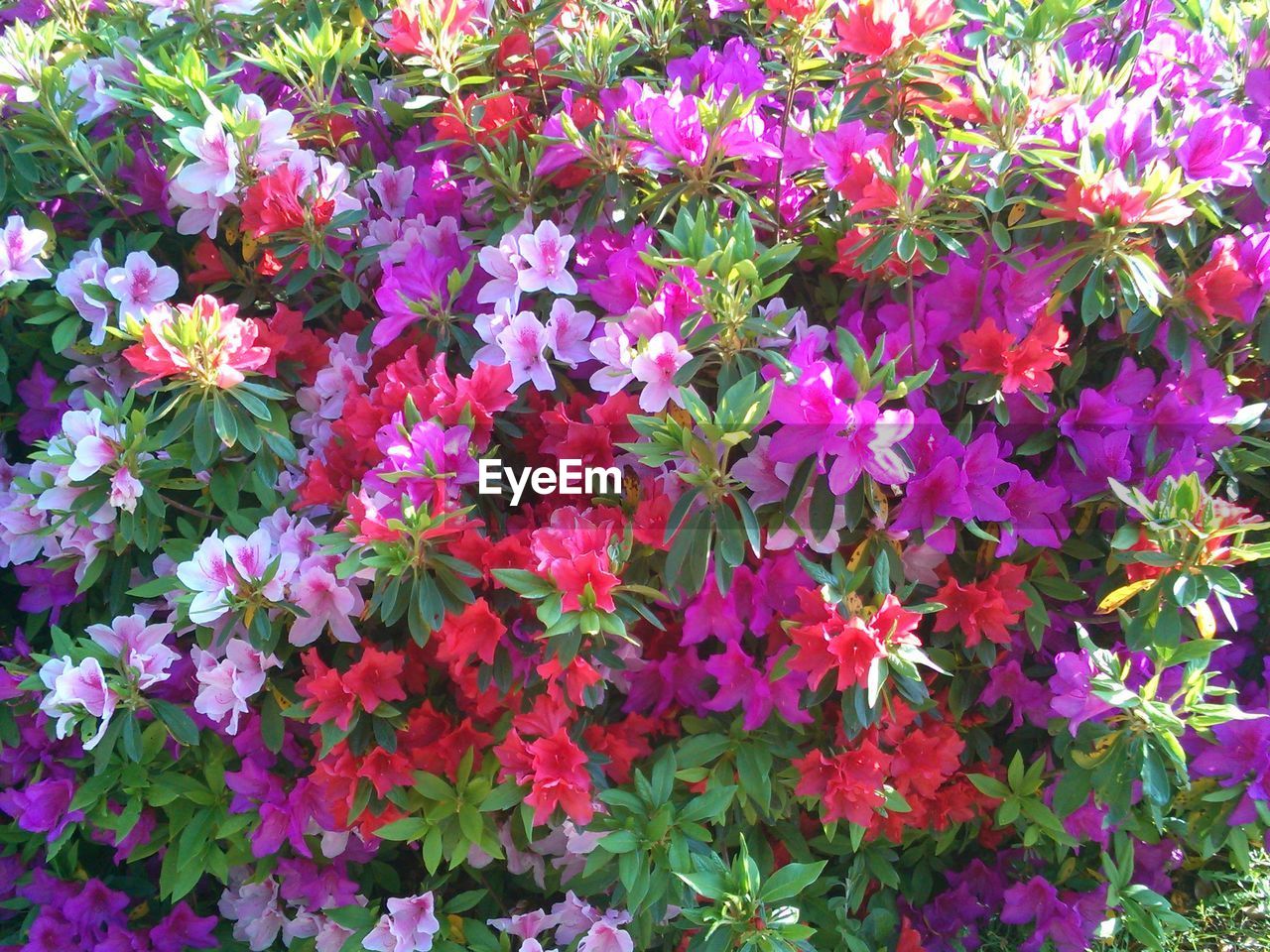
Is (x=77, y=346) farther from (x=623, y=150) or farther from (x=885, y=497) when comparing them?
(x=885, y=497)

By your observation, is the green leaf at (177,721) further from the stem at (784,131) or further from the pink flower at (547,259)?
the stem at (784,131)

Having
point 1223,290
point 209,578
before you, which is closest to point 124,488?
point 209,578

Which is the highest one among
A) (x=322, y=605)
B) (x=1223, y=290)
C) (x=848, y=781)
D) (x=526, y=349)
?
(x=1223, y=290)

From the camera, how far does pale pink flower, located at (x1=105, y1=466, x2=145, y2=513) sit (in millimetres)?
1728

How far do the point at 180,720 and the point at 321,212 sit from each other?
2.83ft

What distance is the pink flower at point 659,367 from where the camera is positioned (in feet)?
5.00

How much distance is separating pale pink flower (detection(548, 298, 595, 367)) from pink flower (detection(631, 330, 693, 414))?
0.74 ft

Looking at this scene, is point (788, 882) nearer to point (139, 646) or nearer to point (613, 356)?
point (613, 356)

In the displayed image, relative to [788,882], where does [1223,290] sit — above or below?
above

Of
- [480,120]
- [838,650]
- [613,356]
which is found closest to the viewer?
[838,650]

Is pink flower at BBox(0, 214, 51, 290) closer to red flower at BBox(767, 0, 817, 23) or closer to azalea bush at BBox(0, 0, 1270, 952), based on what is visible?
azalea bush at BBox(0, 0, 1270, 952)

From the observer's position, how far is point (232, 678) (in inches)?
67.1

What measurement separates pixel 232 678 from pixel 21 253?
839mm

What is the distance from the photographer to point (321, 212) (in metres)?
→ 1.88
